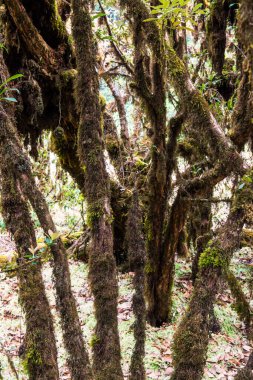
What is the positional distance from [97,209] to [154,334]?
426 centimetres

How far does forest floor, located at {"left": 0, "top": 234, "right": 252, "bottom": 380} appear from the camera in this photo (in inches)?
193

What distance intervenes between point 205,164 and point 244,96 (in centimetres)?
209

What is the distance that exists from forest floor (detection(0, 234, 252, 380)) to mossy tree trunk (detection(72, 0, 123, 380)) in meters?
1.99

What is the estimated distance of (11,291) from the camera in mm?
7141

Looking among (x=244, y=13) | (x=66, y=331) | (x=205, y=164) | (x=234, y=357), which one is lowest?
(x=234, y=357)

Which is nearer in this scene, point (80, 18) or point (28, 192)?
point (28, 192)

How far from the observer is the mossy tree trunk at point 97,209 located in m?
2.04

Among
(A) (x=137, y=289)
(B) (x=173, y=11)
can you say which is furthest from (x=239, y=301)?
(B) (x=173, y=11)

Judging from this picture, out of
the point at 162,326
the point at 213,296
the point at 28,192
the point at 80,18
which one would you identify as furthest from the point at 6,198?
the point at 162,326

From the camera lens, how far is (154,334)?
560 cm

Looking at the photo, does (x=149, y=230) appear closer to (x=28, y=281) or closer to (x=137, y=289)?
(x=137, y=289)

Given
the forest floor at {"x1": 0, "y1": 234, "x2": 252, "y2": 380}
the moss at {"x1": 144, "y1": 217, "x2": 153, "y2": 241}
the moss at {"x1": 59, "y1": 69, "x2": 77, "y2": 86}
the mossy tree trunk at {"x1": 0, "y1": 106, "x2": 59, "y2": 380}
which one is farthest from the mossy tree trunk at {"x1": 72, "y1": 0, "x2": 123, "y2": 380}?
the moss at {"x1": 144, "y1": 217, "x2": 153, "y2": 241}

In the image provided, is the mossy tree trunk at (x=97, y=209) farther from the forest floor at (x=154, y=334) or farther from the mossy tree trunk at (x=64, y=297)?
the forest floor at (x=154, y=334)

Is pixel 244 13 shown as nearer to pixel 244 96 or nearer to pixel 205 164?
pixel 244 96
